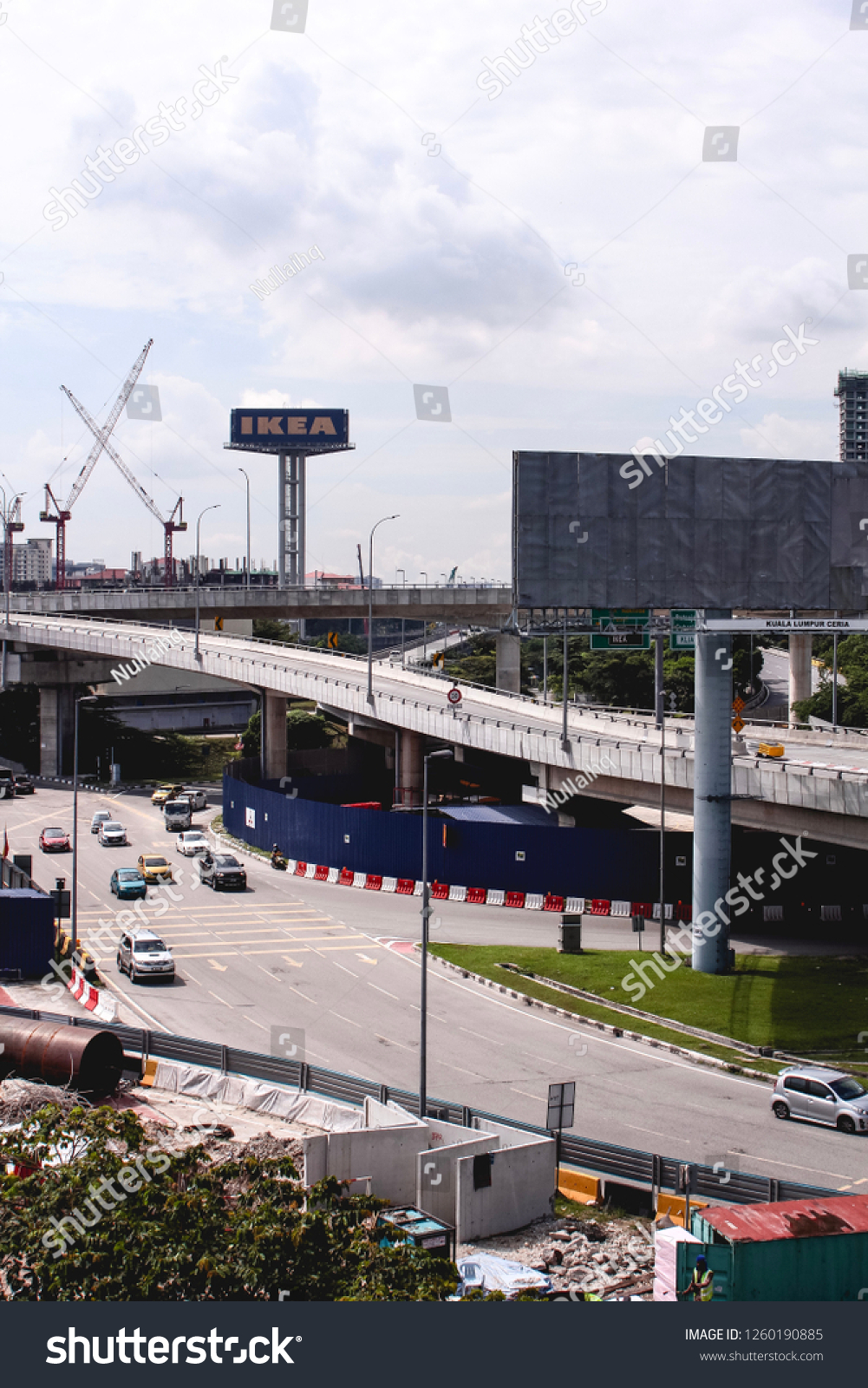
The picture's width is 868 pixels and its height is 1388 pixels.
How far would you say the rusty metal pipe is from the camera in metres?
27.9

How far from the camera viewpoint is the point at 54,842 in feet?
208

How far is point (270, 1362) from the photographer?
11.4m

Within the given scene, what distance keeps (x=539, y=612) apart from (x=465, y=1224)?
25.9m

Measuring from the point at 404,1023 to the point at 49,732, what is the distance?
224 ft

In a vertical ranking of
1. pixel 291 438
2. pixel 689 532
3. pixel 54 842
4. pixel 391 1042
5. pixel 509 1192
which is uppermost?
pixel 291 438

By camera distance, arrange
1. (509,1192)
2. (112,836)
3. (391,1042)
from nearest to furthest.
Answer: (509,1192), (391,1042), (112,836)

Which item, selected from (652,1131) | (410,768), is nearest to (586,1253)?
(652,1131)

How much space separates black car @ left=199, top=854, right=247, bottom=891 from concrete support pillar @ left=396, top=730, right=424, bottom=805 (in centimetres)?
1571

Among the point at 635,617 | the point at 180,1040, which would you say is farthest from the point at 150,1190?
the point at 635,617

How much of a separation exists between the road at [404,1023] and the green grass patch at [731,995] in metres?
1.40

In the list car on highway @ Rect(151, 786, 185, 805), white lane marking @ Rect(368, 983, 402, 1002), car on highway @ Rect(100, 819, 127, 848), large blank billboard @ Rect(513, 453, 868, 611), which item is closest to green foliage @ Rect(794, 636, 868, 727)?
car on highway @ Rect(151, 786, 185, 805)

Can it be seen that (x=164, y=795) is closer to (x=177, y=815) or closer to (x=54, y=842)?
(x=177, y=815)

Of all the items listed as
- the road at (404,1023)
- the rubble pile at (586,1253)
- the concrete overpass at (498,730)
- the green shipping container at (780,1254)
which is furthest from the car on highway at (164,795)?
the green shipping container at (780,1254)

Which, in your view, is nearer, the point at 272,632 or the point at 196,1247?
the point at 196,1247
